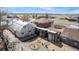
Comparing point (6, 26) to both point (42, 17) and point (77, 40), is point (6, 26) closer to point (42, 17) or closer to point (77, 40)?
point (42, 17)

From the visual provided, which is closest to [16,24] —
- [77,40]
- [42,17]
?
[42,17]

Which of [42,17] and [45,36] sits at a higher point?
[42,17]
